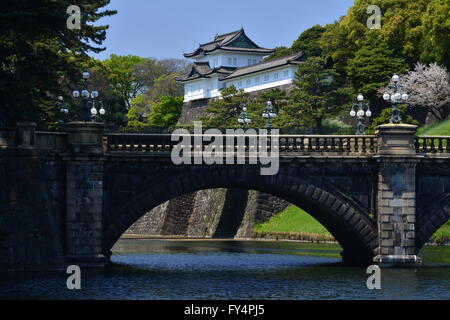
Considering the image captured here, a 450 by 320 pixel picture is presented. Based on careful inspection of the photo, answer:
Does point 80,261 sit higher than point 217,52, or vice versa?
point 217,52

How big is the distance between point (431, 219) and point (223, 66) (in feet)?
326

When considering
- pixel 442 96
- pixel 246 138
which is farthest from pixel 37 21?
pixel 442 96

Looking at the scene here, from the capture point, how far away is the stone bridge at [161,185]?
163ft

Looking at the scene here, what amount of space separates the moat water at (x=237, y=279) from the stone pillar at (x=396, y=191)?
1.74m

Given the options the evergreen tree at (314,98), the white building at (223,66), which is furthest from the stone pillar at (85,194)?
the white building at (223,66)

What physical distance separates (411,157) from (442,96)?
45842 mm

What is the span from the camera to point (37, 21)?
53.3m

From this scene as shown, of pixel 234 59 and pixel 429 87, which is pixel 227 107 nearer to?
pixel 429 87

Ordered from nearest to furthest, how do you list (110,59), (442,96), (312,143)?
(312,143) → (442,96) → (110,59)

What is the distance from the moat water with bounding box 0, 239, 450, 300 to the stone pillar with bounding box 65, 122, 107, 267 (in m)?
1.48

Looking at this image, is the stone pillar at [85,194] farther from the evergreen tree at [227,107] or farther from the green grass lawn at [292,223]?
the evergreen tree at [227,107]

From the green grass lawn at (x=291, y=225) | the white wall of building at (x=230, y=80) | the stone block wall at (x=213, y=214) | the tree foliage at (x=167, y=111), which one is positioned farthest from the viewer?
the tree foliage at (x=167, y=111)

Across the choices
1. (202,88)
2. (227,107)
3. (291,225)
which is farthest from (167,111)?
(291,225)
